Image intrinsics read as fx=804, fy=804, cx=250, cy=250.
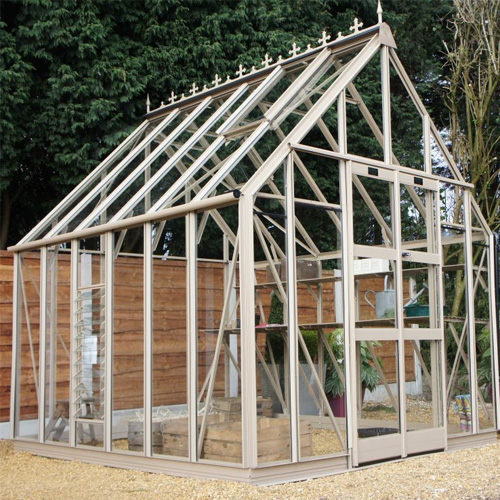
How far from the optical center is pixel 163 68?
497 inches

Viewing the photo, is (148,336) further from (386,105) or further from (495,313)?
(495,313)

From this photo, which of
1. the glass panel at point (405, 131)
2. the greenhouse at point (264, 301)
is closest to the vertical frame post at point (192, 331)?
the greenhouse at point (264, 301)

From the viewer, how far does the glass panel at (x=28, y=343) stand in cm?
876

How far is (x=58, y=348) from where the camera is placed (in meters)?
8.31

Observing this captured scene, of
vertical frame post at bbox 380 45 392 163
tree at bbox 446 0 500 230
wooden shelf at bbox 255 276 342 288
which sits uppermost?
tree at bbox 446 0 500 230

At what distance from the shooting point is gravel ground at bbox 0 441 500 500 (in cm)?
593

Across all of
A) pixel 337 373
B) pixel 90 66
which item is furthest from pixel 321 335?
pixel 90 66

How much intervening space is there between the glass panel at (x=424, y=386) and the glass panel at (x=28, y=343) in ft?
13.0

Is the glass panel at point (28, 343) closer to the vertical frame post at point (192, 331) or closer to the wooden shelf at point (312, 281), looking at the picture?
the vertical frame post at point (192, 331)

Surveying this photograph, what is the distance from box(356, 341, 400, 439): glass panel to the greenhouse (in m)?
0.02

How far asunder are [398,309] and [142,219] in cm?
254

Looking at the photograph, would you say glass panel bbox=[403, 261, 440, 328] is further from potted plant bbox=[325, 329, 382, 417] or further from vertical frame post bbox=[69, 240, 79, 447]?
vertical frame post bbox=[69, 240, 79, 447]

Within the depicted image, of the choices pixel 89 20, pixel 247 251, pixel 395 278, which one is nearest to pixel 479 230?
pixel 395 278

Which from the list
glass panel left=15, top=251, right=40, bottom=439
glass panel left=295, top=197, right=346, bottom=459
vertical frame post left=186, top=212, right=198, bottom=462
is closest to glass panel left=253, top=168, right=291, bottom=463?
glass panel left=295, top=197, right=346, bottom=459
